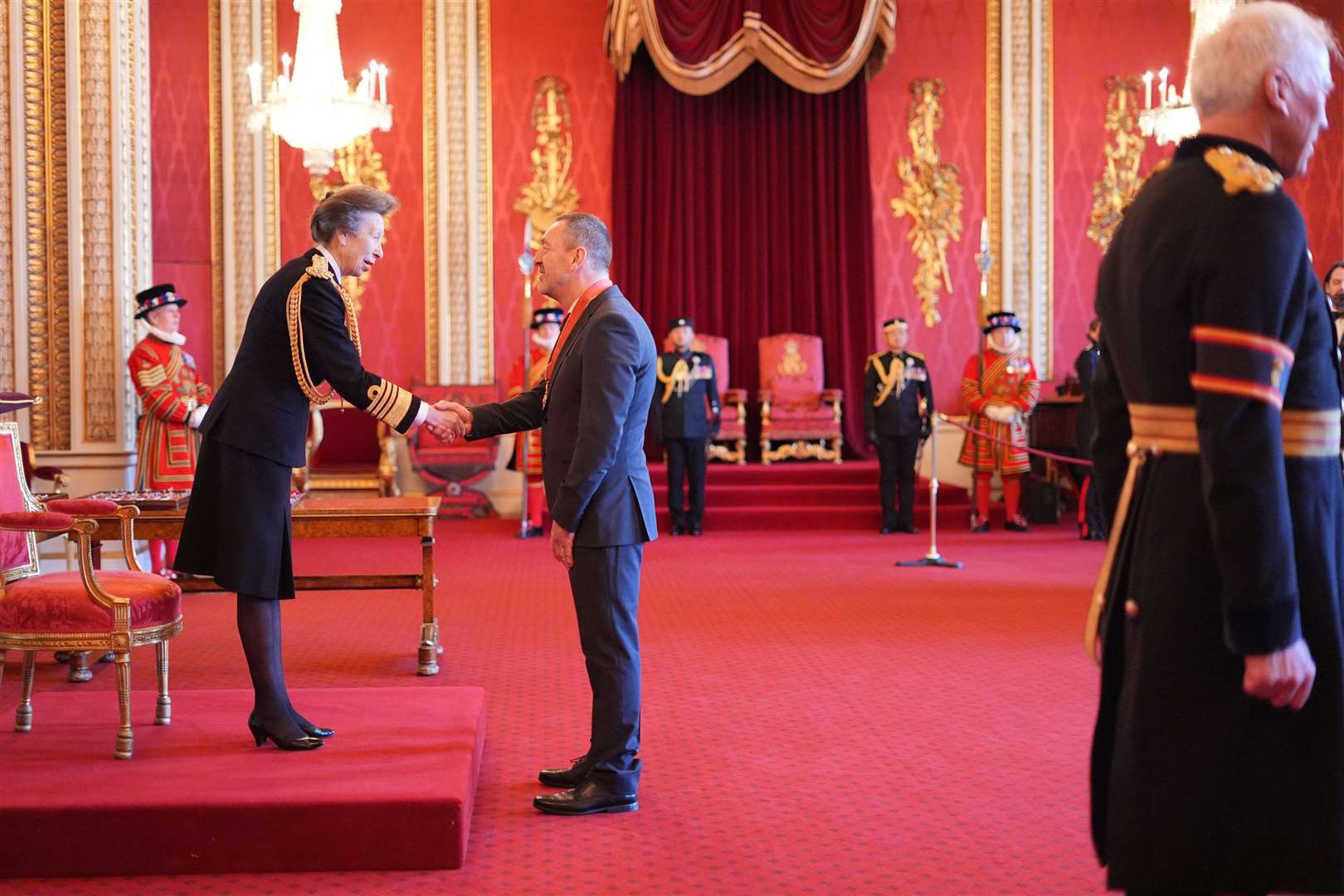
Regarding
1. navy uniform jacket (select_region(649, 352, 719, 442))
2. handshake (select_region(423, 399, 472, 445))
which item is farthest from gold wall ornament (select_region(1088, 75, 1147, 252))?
handshake (select_region(423, 399, 472, 445))

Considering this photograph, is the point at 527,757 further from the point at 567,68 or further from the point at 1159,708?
the point at 567,68

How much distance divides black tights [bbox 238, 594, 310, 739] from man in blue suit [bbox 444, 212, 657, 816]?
0.69 m

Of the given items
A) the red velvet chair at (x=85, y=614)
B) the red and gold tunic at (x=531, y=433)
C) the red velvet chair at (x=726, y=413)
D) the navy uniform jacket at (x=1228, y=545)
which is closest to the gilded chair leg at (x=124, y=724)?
the red velvet chair at (x=85, y=614)

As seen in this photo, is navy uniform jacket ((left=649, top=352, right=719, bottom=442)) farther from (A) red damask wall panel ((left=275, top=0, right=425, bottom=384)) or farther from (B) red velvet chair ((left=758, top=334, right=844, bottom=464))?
(A) red damask wall panel ((left=275, top=0, right=425, bottom=384))

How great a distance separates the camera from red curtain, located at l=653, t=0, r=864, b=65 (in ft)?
34.1

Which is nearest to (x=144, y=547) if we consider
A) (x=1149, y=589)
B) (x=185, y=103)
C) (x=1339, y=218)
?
(x=185, y=103)

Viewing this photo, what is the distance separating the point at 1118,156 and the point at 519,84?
5229 mm

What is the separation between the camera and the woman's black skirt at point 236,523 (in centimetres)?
323

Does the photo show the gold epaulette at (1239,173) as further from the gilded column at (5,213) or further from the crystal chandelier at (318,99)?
the gilded column at (5,213)

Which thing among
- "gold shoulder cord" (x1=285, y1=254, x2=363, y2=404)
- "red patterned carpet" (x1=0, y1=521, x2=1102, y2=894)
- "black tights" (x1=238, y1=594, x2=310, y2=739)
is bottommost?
"red patterned carpet" (x1=0, y1=521, x2=1102, y2=894)

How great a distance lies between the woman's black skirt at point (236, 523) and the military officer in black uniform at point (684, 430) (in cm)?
614

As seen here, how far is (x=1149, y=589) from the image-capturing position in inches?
70.2

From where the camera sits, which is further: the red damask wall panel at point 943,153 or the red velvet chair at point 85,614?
the red damask wall panel at point 943,153

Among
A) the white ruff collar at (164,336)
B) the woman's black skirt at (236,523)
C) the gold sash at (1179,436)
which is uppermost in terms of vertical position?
the white ruff collar at (164,336)
